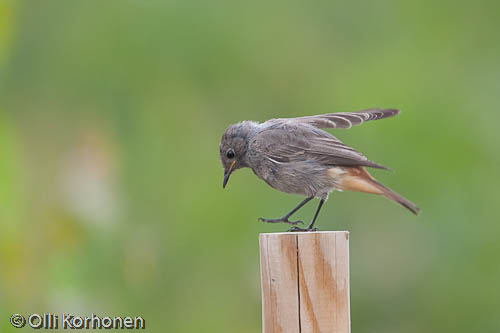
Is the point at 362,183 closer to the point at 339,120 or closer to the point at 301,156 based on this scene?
the point at 301,156

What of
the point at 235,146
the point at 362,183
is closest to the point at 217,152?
the point at 235,146

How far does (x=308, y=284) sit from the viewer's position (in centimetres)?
421

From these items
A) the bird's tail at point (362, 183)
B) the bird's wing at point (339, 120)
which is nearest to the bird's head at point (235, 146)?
the bird's wing at point (339, 120)

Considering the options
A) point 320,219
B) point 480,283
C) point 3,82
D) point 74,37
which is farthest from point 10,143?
point 480,283

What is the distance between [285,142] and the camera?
5.94 meters

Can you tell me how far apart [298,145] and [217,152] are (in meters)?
3.66

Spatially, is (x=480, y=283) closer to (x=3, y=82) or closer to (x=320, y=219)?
(x=320, y=219)

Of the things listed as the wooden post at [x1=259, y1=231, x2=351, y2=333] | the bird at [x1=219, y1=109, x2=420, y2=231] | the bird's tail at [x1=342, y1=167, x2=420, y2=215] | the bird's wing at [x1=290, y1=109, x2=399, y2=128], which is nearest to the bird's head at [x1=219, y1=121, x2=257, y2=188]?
the bird at [x1=219, y1=109, x2=420, y2=231]

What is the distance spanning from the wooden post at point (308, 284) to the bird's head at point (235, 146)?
186 cm

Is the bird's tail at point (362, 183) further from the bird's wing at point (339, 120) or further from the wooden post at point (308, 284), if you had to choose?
the wooden post at point (308, 284)

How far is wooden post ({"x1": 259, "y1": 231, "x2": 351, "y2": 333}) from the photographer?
4.20 metres

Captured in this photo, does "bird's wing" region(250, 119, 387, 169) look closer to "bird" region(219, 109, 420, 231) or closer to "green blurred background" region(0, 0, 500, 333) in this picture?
"bird" region(219, 109, 420, 231)

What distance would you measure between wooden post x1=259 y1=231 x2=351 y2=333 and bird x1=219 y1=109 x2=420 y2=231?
127 cm

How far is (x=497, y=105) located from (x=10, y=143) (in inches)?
224
